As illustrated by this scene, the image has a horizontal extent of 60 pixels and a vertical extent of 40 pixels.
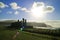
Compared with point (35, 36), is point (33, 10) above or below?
above

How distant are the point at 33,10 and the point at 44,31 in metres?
0.97

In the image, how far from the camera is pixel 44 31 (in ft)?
18.2

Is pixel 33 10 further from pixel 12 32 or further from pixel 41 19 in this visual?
pixel 12 32

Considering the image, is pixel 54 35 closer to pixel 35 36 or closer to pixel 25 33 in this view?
pixel 35 36

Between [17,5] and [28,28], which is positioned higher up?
[17,5]

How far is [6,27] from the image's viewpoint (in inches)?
223

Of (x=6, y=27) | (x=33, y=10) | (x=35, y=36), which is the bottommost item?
(x=35, y=36)

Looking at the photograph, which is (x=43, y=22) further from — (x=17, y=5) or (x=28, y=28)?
(x=17, y=5)

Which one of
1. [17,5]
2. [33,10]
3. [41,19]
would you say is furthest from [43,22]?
[17,5]

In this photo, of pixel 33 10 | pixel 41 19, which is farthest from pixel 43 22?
pixel 33 10

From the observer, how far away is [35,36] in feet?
17.9

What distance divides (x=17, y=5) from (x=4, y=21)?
0.85m

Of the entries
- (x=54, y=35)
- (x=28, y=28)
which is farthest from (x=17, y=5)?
(x=54, y=35)

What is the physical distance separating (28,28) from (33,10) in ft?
2.53
